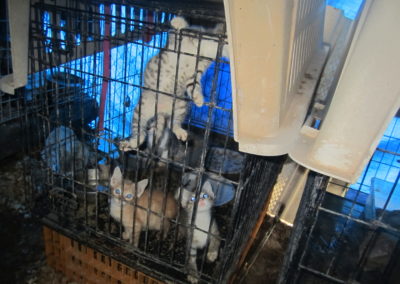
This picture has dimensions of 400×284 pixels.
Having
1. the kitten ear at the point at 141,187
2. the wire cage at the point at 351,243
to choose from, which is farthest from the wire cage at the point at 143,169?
the wire cage at the point at 351,243

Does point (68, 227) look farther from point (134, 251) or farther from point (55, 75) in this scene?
point (55, 75)

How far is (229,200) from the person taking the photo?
1680 millimetres

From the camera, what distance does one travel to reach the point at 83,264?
1354mm

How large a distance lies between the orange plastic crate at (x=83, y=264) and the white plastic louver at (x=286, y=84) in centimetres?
82

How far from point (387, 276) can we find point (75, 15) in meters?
1.47

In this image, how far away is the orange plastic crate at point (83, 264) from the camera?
1.27 m

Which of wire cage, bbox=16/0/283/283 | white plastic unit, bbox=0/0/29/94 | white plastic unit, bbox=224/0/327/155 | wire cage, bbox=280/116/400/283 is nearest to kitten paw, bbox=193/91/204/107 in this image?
wire cage, bbox=16/0/283/283

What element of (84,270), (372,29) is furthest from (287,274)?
(84,270)

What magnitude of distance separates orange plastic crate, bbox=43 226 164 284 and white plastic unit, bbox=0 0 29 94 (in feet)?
2.06

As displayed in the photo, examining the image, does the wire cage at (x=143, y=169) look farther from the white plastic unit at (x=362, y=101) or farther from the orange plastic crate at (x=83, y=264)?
the white plastic unit at (x=362, y=101)

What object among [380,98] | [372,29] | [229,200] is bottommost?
[229,200]

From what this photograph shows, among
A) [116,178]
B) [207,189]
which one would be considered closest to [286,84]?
[207,189]

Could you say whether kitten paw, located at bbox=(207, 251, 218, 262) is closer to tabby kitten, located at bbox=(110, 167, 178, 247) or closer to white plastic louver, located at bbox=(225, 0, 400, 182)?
tabby kitten, located at bbox=(110, 167, 178, 247)

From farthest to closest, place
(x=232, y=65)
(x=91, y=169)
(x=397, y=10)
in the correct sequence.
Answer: (x=91, y=169), (x=232, y=65), (x=397, y=10)
